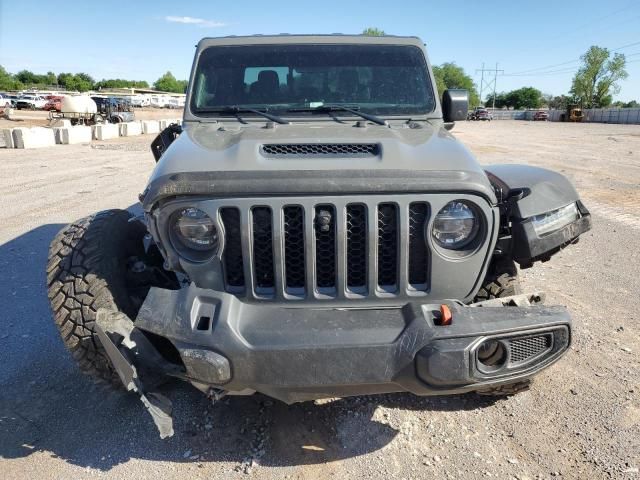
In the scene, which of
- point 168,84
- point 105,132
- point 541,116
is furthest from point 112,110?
point 168,84

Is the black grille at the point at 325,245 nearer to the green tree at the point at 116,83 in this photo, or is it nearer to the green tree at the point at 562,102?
the green tree at the point at 562,102

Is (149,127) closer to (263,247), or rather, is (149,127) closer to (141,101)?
(263,247)

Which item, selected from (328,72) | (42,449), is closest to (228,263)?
(42,449)

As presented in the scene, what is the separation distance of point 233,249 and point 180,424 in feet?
4.10

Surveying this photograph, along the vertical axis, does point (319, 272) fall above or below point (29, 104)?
below

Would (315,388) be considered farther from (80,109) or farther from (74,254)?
(80,109)

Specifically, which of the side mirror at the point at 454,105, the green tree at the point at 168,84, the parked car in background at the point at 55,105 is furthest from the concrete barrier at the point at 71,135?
the green tree at the point at 168,84

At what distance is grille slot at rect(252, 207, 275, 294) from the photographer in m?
2.47

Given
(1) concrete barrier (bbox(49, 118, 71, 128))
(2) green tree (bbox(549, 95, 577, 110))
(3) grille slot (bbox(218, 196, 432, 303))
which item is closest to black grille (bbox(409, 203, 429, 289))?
(3) grille slot (bbox(218, 196, 432, 303))

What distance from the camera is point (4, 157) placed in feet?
53.1

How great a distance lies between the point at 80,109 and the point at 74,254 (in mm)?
33586

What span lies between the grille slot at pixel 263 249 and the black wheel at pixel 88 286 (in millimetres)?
847

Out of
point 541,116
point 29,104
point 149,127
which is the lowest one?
point 149,127

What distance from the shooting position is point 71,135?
21750 mm
